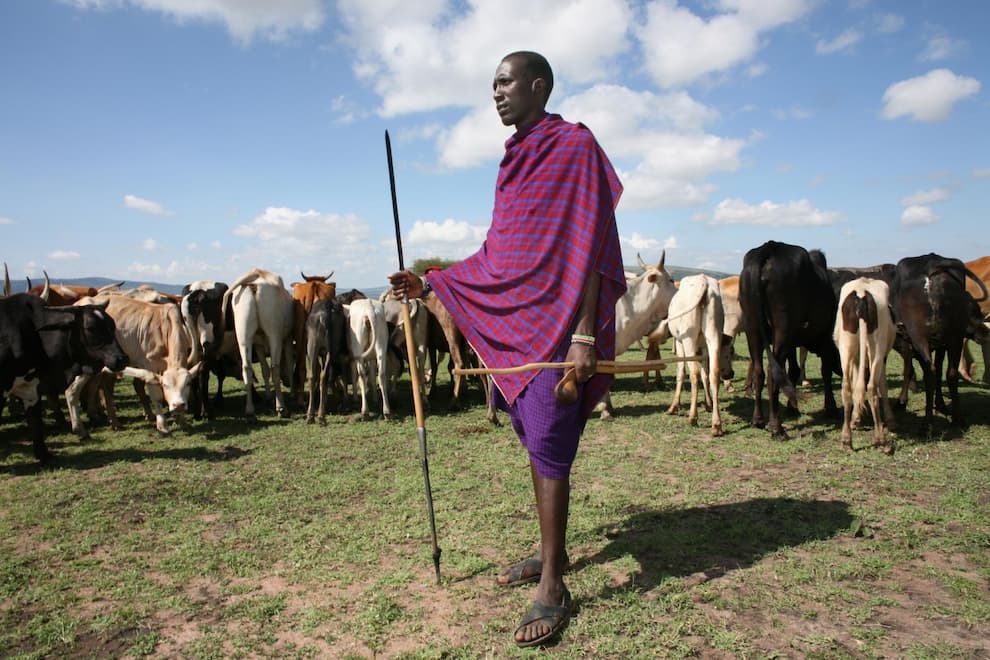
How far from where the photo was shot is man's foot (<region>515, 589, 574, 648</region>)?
2.83 m

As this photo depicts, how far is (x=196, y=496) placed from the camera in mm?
5312

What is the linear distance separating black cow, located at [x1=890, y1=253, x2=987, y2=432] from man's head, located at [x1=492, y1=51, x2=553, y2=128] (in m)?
5.69

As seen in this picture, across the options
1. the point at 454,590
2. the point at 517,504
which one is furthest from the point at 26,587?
the point at 517,504

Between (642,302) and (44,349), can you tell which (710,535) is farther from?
(44,349)

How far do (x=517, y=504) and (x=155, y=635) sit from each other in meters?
2.56

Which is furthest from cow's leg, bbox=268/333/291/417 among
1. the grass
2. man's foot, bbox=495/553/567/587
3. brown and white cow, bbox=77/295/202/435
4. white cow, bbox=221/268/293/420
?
man's foot, bbox=495/553/567/587

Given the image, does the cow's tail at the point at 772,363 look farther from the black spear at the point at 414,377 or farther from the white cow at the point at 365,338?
the white cow at the point at 365,338

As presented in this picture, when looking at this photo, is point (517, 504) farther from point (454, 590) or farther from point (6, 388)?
point (6, 388)

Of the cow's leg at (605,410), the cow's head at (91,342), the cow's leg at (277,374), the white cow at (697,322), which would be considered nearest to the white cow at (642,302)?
the cow's leg at (605,410)

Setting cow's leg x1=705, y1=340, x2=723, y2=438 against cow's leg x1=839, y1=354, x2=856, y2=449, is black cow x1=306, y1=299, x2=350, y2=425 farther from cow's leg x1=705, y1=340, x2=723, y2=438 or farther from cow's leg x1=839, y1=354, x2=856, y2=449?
cow's leg x1=839, y1=354, x2=856, y2=449

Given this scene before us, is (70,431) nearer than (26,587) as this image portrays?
No

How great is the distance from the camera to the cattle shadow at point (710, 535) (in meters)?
3.57

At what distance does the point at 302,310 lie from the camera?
9.81 meters

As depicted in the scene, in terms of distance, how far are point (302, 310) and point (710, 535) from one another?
752 cm
